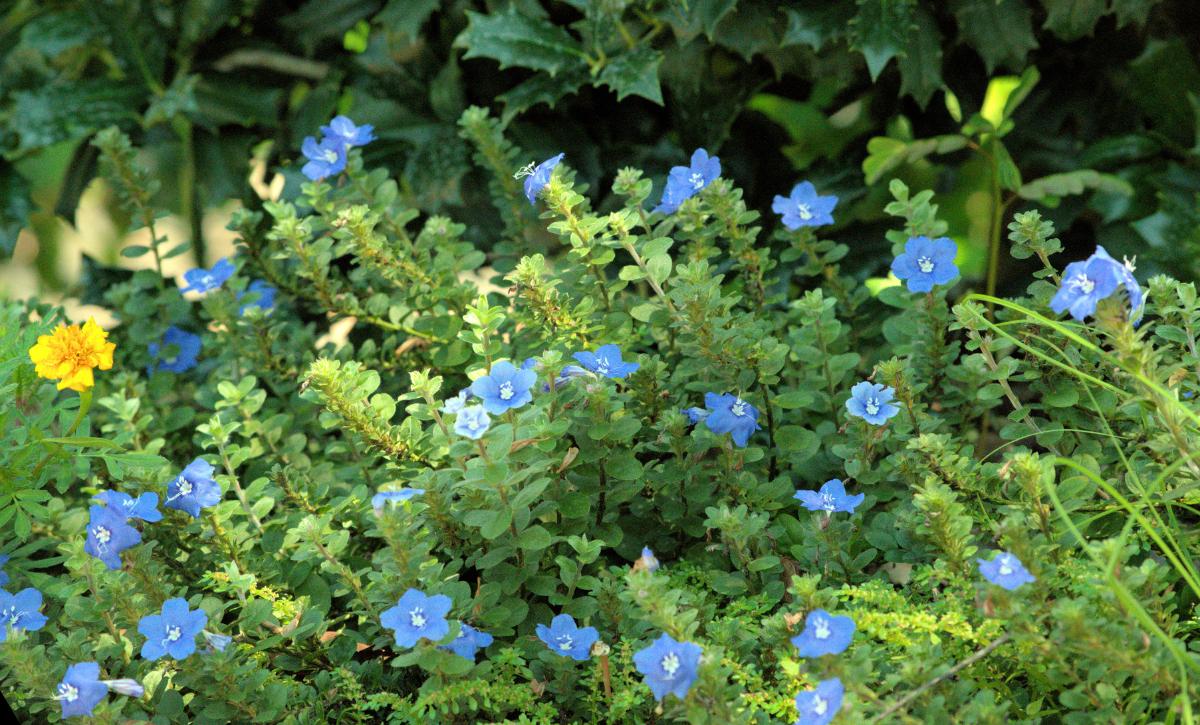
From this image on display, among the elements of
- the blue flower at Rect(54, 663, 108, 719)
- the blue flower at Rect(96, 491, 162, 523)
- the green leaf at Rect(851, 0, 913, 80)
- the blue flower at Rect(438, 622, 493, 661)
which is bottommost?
the blue flower at Rect(438, 622, 493, 661)

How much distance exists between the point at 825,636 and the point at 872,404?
406 mm

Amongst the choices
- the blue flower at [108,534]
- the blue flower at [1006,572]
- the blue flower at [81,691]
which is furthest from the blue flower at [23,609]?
the blue flower at [1006,572]

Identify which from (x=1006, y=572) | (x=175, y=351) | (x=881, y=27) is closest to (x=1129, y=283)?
(x=1006, y=572)

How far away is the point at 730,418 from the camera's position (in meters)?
1.47

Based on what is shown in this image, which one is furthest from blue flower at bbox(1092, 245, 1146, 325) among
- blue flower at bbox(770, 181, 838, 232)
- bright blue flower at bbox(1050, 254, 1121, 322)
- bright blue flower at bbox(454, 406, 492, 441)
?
bright blue flower at bbox(454, 406, 492, 441)

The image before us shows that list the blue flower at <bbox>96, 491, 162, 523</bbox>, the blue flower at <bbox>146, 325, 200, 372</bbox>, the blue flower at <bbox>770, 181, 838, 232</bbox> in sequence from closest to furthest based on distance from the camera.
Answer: the blue flower at <bbox>96, 491, 162, 523</bbox>, the blue flower at <bbox>770, 181, 838, 232</bbox>, the blue flower at <bbox>146, 325, 200, 372</bbox>

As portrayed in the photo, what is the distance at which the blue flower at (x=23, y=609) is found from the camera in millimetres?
1378

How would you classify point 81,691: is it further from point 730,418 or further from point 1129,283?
point 1129,283

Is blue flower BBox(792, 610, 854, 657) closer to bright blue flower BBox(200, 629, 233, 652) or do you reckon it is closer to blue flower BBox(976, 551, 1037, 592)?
blue flower BBox(976, 551, 1037, 592)

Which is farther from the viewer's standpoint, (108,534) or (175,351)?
(175,351)

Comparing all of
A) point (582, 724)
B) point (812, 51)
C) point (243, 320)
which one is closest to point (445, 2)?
point (812, 51)

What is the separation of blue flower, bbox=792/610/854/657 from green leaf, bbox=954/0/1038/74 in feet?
4.70

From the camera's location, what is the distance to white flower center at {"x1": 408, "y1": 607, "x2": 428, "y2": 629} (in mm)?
1190

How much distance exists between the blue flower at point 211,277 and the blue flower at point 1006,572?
127 centimetres
